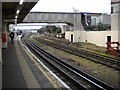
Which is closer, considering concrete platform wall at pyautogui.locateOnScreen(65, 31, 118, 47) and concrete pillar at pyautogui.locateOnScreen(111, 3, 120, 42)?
concrete pillar at pyautogui.locateOnScreen(111, 3, 120, 42)

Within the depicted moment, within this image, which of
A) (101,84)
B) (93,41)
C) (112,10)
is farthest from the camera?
(93,41)

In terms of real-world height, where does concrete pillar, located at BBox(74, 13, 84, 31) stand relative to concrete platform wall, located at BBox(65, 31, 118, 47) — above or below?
above

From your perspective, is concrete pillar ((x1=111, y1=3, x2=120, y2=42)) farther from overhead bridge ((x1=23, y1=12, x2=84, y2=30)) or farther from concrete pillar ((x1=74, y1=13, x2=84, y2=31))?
overhead bridge ((x1=23, y1=12, x2=84, y2=30))

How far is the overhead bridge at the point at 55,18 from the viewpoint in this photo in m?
28.9

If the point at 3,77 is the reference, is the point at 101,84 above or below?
below

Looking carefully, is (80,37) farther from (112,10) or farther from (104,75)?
(104,75)

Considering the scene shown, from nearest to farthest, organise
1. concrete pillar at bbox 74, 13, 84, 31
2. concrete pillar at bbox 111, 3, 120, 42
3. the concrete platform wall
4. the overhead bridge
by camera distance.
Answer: concrete pillar at bbox 111, 3, 120, 42
the concrete platform wall
the overhead bridge
concrete pillar at bbox 74, 13, 84, 31

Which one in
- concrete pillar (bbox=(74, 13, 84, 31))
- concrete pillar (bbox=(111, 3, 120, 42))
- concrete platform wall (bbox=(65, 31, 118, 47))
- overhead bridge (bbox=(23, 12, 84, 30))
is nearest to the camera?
concrete pillar (bbox=(111, 3, 120, 42))

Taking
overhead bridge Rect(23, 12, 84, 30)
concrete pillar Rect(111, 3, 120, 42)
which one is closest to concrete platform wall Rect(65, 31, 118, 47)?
concrete pillar Rect(111, 3, 120, 42)

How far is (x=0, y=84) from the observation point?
5.45 m

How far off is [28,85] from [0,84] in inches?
36.6

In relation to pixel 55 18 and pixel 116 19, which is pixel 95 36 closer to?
Result: pixel 116 19

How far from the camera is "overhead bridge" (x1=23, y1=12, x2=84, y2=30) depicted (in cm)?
2894

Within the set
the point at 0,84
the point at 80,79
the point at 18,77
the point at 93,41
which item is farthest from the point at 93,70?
the point at 93,41
